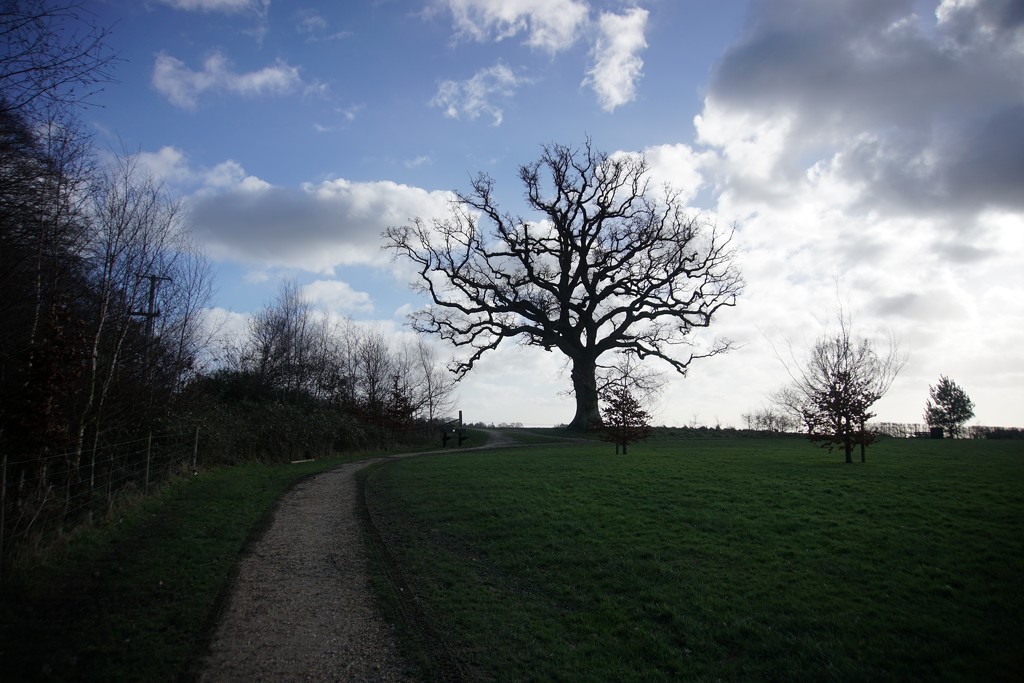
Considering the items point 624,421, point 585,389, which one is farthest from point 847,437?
point 585,389

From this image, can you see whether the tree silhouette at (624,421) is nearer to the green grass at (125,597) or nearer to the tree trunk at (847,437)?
the tree trunk at (847,437)

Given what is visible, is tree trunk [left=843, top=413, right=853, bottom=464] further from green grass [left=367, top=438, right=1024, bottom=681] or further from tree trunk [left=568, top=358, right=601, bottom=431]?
tree trunk [left=568, top=358, right=601, bottom=431]

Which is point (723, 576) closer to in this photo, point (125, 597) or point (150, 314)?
point (125, 597)

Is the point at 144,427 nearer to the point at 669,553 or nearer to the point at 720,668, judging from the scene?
the point at 669,553

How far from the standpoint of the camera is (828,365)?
21.5m

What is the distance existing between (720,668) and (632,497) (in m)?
7.28

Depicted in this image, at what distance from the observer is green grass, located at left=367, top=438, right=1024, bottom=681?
18.3ft

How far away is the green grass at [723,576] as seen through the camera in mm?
5582

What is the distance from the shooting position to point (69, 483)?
941 cm

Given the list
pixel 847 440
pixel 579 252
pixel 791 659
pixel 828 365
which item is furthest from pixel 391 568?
pixel 579 252

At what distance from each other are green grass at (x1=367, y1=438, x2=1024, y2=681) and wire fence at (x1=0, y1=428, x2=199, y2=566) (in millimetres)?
5125

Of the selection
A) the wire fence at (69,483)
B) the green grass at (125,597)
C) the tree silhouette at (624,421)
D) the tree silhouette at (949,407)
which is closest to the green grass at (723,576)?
the green grass at (125,597)

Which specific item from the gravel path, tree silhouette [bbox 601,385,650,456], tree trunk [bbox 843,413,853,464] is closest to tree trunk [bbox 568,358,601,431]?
tree silhouette [bbox 601,385,650,456]

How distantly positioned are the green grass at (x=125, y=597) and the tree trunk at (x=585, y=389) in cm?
2721
